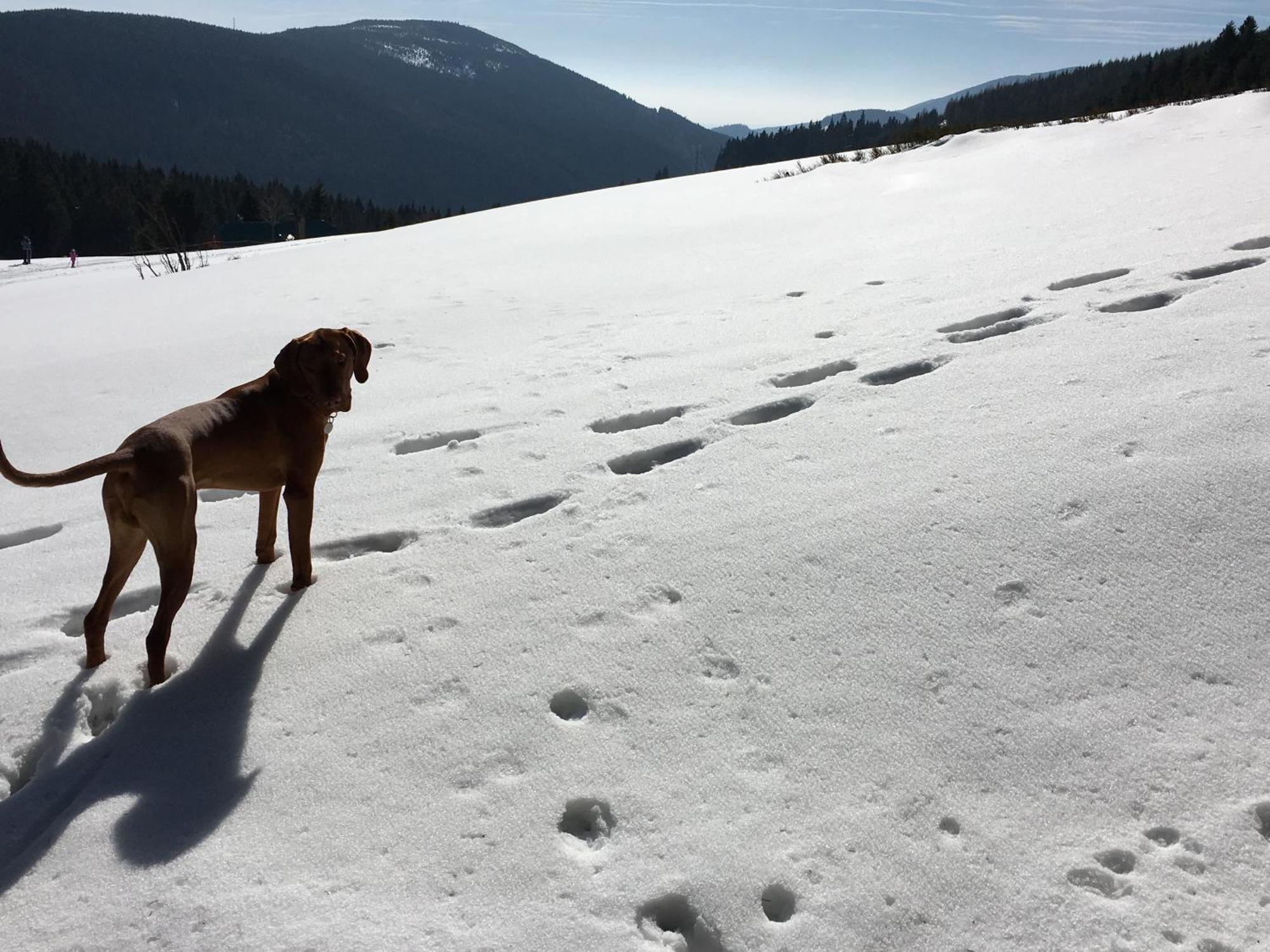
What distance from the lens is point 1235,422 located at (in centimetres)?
341

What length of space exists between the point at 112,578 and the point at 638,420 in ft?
8.94

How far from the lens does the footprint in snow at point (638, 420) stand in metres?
4.57

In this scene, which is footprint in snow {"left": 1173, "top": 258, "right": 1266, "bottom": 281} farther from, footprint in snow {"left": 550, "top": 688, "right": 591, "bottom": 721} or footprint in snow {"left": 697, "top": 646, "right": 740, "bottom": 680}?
footprint in snow {"left": 550, "top": 688, "right": 591, "bottom": 721}

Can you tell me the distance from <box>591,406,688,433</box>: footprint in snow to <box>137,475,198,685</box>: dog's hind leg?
2318 millimetres

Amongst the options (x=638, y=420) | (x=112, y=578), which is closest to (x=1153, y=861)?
(x=638, y=420)

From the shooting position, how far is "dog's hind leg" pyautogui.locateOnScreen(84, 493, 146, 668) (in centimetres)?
276

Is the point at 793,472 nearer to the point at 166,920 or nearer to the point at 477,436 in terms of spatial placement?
the point at 477,436

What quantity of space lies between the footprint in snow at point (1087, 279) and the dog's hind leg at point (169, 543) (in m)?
5.75

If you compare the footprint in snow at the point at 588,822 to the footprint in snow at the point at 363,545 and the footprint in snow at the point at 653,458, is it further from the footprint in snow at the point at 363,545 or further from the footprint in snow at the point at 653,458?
the footprint in snow at the point at 653,458

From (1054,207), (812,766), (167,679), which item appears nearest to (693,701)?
(812,766)

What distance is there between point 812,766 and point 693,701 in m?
0.43

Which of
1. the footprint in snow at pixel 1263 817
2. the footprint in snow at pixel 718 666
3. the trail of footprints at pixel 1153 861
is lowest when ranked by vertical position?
the trail of footprints at pixel 1153 861

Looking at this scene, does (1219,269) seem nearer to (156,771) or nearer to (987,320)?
(987,320)

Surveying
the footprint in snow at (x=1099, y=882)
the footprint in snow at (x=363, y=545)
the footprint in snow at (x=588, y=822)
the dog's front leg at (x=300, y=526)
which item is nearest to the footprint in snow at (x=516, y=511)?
the footprint in snow at (x=363, y=545)
